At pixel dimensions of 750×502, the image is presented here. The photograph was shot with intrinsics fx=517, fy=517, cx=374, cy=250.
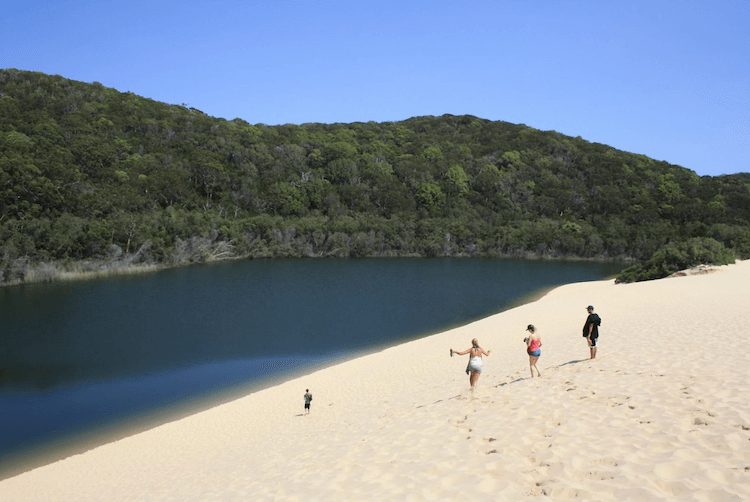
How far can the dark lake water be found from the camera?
21.5 m

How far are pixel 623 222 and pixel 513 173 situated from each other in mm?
30068

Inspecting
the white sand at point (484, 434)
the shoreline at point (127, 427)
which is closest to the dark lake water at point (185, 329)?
the shoreline at point (127, 427)

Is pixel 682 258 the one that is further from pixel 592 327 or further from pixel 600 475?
pixel 600 475

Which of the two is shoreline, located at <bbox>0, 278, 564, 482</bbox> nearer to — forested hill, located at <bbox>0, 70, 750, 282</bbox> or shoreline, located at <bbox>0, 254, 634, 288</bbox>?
shoreline, located at <bbox>0, 254, 634, 288</bbox>

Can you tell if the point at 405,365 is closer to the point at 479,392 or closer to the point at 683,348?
the point at 479,392

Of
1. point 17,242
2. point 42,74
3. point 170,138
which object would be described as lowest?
point 17,242

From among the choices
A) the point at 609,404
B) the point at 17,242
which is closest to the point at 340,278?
the point at 17,242

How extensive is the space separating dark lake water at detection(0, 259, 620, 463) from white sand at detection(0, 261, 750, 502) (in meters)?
4.60

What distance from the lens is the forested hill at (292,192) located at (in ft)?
237

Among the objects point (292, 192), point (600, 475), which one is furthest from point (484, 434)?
point (292, 192)

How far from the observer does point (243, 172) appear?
111000 millimetres

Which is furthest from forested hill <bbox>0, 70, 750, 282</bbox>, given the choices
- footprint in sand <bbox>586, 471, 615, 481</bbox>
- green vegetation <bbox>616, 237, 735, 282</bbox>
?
footprint in sand <bbox>586, 471, 615, 481</bbox>

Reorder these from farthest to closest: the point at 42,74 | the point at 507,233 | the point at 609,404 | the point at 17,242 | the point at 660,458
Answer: the point at 42,74 < the point at 507,233 < the point at 17,242 < the point at 609,404 < the point at 660,458

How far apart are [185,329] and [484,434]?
27746 mm
